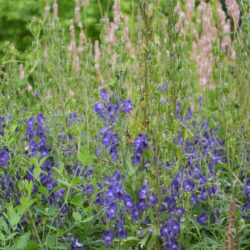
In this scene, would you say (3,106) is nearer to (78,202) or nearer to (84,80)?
(84,80)

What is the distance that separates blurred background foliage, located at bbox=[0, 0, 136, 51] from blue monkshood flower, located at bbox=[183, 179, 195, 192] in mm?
5389

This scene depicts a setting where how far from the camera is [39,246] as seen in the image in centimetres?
335

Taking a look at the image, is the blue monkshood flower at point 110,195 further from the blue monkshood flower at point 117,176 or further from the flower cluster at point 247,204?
the flower cluster at point 247,204

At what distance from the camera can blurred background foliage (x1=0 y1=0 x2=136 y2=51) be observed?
8984 mm

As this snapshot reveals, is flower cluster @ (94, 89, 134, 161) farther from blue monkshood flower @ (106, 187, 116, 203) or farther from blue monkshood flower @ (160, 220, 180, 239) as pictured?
blue monkshood flower @ (160, 220, 180, 239)

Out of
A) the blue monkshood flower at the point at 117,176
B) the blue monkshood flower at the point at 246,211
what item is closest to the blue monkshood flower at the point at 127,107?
the blue monkshood flower at the point at 117,176

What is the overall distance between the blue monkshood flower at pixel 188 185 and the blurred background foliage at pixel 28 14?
212 inches

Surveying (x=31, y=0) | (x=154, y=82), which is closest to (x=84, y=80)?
(x=154, y=82)

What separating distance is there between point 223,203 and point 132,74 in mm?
1330

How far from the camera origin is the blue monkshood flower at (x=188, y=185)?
336cm

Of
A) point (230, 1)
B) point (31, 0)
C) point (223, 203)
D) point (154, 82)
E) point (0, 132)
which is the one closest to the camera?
point (154, 82)

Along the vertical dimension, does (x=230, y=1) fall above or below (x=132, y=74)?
above

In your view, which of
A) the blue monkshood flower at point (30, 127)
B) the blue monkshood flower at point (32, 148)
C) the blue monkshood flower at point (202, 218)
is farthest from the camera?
the blue monkshood flower at point (30, 127)

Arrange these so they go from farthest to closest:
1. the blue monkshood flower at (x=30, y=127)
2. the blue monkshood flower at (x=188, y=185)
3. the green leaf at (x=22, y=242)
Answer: the blue monkshood flower at (x=30, y=127)
the blue monkshood flower at (x=188, y=185)
the green leaf at (x=22, y=242)
